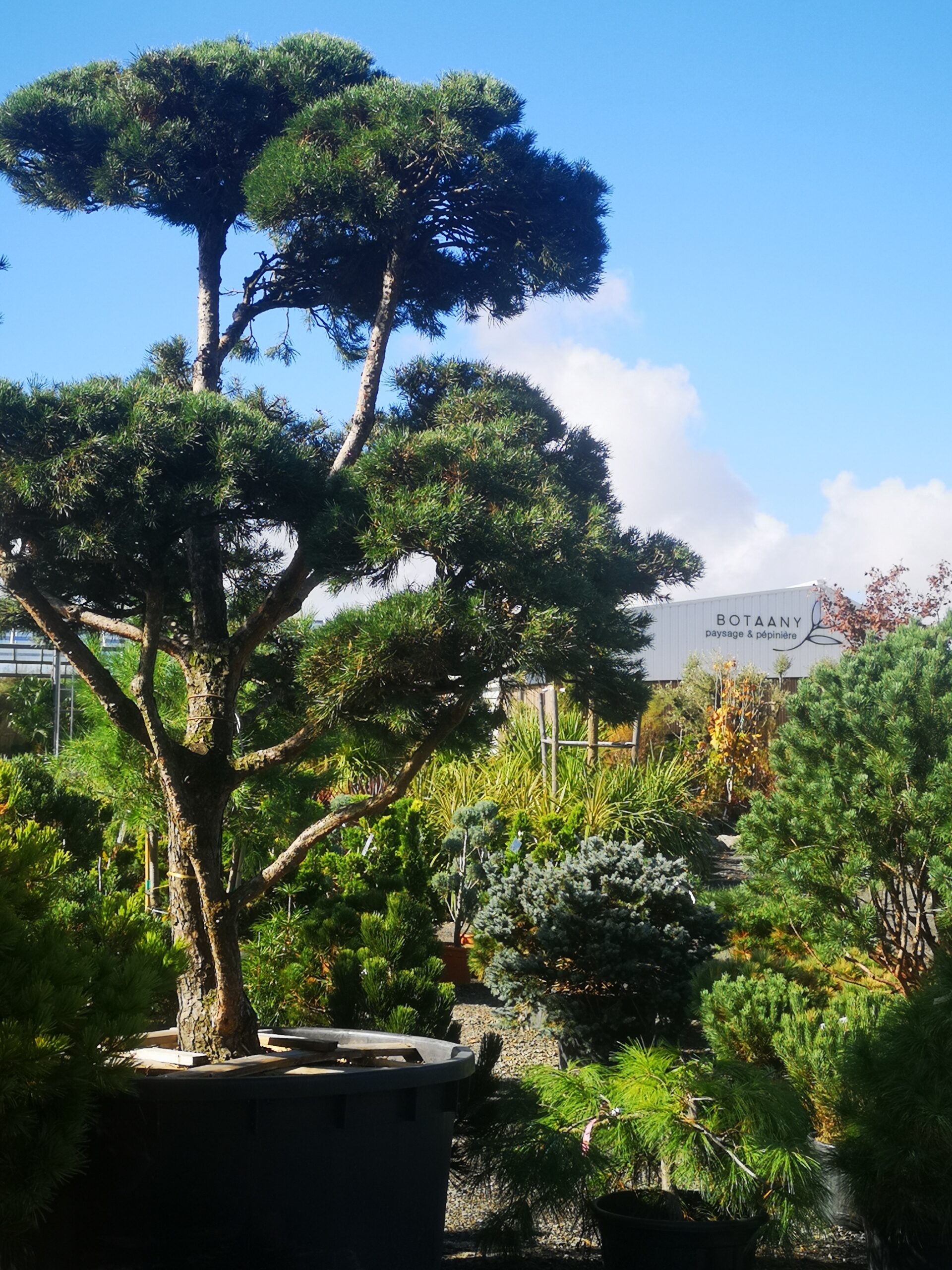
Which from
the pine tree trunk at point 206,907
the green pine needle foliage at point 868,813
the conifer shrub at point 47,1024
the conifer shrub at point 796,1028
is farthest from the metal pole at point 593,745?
the conifer shrub at point 47,1024

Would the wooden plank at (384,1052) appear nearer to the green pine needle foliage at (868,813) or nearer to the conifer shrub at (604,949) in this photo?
the green pine needle foliage at (868,813)

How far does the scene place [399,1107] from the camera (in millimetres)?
2992

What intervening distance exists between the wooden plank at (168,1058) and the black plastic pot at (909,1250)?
2.06 metres

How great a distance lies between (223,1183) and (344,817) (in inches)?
47.4

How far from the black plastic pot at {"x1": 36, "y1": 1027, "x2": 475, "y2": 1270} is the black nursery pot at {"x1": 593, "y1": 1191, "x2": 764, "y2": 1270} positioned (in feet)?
2.19

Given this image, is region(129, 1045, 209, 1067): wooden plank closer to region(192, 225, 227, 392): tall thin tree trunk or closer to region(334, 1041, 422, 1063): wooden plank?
region(334, 1041, 422, 1063): wooden plank

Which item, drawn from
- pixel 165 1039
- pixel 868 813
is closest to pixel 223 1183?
pixel 165 1039

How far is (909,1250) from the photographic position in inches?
124

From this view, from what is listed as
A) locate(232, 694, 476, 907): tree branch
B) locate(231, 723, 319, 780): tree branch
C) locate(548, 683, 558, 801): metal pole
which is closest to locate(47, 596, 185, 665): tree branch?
locate(231, 723, 319, 780): tree branch

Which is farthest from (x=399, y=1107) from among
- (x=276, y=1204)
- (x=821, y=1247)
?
(x=821, y=1247)

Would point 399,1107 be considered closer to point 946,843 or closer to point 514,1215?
point 514,1215

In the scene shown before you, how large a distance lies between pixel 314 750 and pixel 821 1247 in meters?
3.16

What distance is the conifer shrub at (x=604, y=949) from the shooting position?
18.3ft

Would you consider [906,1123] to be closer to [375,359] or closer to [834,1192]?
[834,1192]
